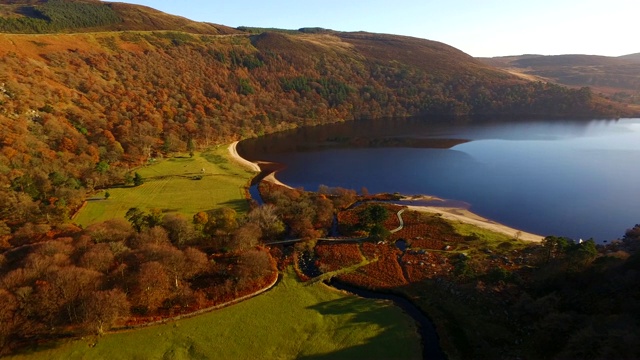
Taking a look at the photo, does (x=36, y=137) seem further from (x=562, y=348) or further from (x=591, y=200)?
(x=591, y=200)

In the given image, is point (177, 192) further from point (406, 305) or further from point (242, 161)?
point (406, 305)

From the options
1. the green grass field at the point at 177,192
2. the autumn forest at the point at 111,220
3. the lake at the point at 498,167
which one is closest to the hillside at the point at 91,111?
the autumn forest at the point at 111,220

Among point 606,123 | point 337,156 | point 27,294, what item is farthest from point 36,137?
point 606,123

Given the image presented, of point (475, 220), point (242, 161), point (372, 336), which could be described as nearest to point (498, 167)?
point (475, 220)

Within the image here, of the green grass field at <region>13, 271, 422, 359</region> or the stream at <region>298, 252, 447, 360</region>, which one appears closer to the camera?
the green grass field at <region>13, 271, 422, 359</region>

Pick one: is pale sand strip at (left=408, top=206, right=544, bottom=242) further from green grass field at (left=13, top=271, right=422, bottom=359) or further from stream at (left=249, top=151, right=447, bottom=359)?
green grass field at (left=13, top=271, right=422, bottom=359)

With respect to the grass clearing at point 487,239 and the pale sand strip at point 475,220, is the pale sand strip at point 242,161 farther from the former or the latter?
the grass clearing at point 487,239

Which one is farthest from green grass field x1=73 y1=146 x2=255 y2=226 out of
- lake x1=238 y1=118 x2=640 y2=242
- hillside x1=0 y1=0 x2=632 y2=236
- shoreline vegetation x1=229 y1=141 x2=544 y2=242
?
lake x1=238 y1=118 x2=640 y2=242
